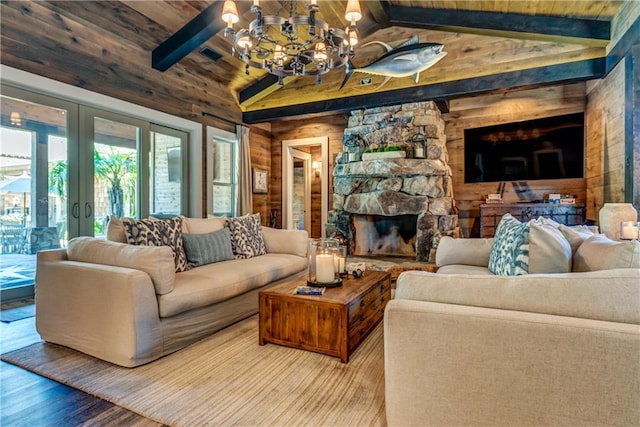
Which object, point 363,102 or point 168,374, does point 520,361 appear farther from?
point 363,102

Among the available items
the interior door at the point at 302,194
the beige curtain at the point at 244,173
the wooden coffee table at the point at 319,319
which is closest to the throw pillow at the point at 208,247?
the wooden coffee table at the point at 319,319

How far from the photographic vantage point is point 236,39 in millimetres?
2549

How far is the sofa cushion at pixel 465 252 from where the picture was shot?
2.73 m

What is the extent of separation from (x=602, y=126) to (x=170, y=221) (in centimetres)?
484

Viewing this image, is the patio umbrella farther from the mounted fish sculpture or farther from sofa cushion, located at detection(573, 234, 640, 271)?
sofa cushion, located at detection(573, 234, 640, 271)

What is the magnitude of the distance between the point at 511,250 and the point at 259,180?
5.08 metres

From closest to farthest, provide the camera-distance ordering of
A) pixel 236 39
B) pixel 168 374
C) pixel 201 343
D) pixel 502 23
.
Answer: pixel 168 374 → pixel 201 343 → pixel 236 39 → pixel 502 23

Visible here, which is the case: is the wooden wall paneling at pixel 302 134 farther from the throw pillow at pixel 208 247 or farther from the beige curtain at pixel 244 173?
the throw pillow at pixel 208 247

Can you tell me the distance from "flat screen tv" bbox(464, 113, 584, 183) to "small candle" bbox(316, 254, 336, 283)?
3.64m

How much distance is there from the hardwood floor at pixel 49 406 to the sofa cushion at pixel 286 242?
2155 mm

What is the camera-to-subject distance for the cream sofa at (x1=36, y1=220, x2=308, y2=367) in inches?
75.7

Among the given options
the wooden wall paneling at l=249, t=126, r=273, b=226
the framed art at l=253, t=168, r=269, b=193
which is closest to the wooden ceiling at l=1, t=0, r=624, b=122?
the wooden wall paneling at l=249, t=126, r=273, b=226

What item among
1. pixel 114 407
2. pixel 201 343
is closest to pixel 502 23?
pixel 201 343

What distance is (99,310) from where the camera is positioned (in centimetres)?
201
